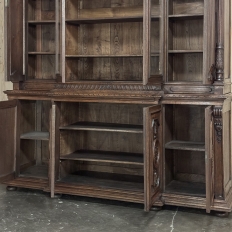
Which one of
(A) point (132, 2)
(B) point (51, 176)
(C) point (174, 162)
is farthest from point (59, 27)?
(C) point (174, 162)

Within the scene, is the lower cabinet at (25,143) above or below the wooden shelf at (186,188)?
above

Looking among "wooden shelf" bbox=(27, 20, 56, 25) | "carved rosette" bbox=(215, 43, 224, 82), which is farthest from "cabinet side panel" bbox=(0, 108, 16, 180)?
"carved rosette" bbox=(215, 43, 224, 82)

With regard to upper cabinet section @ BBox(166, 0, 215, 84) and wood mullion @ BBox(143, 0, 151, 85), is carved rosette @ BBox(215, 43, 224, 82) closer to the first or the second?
upper cabinet section @ BBox(166, 0, 215, 84)

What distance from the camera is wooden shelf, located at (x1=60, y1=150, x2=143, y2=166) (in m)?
4.00

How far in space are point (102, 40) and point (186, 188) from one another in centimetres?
184

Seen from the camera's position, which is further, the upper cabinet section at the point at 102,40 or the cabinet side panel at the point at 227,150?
the upper cabinet section at the point at 102,40

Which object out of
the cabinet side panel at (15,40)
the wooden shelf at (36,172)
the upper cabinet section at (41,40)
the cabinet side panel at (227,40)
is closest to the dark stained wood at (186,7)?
the cabinet side panel at (227,40)

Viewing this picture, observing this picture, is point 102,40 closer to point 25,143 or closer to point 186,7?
point 186,7

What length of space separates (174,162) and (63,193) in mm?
1195

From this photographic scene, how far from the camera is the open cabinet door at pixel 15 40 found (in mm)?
4305

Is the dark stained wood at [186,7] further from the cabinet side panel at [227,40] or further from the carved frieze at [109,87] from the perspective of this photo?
the carved frieze at [109,87]

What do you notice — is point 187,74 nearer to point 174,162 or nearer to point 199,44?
point 199,44

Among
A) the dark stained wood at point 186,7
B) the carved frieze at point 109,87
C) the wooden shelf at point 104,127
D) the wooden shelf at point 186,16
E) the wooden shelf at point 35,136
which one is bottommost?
the wooden shelf at point 35,136

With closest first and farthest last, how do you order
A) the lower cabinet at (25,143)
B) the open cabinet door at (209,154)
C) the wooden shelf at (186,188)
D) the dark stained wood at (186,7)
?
the open cabinet door at (209,154), the wooden shelf at (186,188), the dark stained wood at (186,7), the lower cabinet at (25,143)
